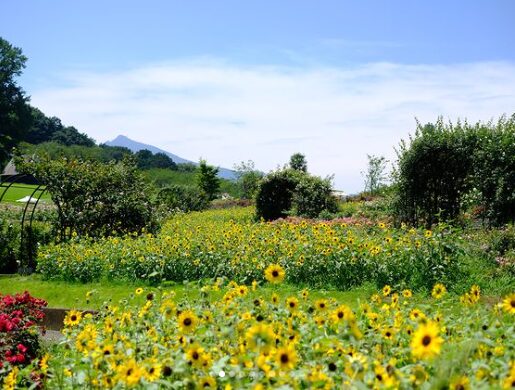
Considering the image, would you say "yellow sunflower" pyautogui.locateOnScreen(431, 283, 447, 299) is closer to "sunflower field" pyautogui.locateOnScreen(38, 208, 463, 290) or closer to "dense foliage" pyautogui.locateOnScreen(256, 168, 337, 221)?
"sunflower field" pyautogui.locateOnScreen(38, 208, 463, 290)

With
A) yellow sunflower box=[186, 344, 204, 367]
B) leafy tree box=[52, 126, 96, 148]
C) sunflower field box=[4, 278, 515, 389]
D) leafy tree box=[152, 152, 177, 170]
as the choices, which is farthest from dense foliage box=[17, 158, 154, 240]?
leafy tree box=[52, 126, 96, 148]

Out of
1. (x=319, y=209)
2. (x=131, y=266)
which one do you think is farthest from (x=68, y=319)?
(x=319, y=209)

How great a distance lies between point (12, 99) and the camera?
49969 millimetres

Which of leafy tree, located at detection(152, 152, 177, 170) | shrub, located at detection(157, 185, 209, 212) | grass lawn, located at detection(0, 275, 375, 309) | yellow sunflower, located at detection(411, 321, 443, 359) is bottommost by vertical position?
grass lawn, located at detection(0, 275, 375, 309)

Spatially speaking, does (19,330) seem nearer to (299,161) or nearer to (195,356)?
(195,356)

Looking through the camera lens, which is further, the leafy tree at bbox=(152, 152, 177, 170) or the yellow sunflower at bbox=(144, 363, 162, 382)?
the leafy tree at bbox=(152, 152, 177, 170)

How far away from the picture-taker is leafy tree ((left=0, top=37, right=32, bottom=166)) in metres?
48.6

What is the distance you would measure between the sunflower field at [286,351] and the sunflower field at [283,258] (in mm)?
2914

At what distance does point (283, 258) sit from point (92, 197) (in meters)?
7.04

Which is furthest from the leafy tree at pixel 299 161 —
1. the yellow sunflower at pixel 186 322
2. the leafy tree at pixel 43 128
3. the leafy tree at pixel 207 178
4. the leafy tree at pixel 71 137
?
the leafy tree at pixel 43 128

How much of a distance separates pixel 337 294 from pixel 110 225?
803cm

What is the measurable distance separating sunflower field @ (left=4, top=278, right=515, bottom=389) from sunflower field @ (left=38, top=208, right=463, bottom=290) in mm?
2914

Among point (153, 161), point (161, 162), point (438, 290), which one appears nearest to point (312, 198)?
point (438, 290)

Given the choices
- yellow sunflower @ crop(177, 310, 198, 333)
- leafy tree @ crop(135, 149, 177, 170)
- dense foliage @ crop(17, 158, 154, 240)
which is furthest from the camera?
leafy tree @ crop(135, 149, 177, 170)
